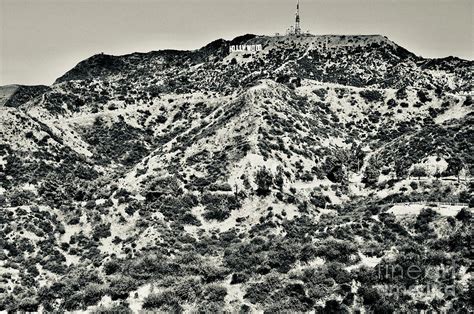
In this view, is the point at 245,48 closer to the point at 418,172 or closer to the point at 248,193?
the point at 418,172

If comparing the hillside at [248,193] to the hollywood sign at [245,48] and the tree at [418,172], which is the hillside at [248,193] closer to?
the tree at [418,172]

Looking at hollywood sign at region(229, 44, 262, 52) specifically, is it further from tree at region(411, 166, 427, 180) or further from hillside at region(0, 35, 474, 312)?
tree at region(411, 166, 427, 180)

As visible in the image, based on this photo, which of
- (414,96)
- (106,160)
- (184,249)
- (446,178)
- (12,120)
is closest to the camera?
(184,249)

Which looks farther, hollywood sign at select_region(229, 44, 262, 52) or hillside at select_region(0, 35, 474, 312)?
hollywood sign at select_region(229, 44, 262, 52)

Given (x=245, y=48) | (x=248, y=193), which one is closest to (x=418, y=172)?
(x=248, y=193)

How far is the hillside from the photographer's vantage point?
36.6 meters

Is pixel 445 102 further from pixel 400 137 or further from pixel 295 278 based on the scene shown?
pixel 295 278

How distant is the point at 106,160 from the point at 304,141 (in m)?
44.2

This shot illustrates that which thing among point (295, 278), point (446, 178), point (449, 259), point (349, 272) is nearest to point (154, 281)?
point (295, 278)

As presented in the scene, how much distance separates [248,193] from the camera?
242ft

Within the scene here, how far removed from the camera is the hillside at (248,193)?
36.6 m

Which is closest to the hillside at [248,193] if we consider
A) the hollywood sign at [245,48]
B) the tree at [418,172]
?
the tree at [418,172]

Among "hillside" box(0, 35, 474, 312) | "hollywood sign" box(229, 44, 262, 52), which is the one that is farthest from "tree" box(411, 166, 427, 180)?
"hollywood sign" box(229, 44, 262, 52)

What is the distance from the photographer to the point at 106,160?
349 feet
